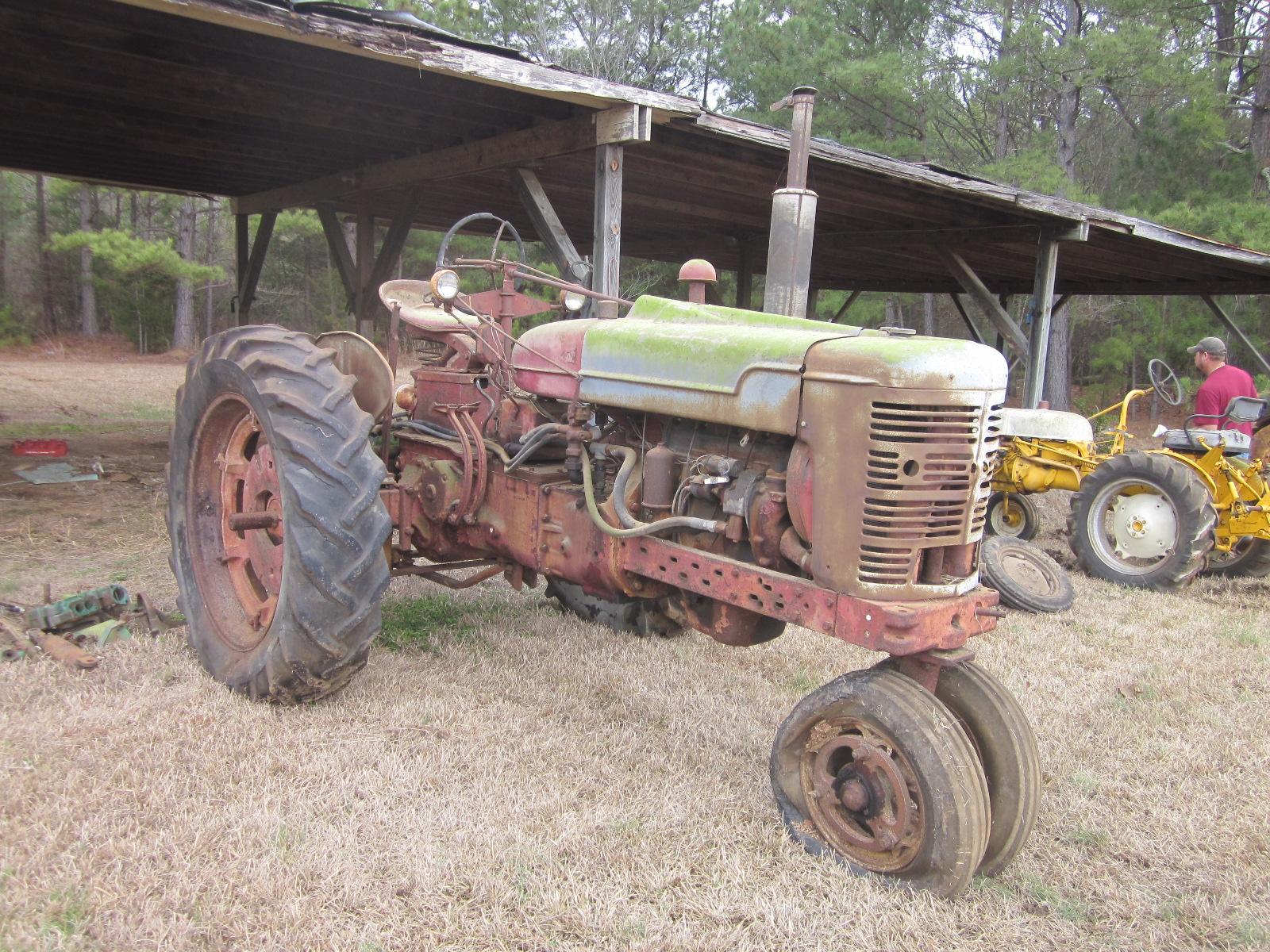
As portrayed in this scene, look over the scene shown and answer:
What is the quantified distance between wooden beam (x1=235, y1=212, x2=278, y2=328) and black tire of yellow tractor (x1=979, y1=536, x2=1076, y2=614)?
25.2ft

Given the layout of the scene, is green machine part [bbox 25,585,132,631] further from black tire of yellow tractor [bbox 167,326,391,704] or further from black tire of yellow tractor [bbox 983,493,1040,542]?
black tire of yellow tractor [bbox 983,493,1040,542]

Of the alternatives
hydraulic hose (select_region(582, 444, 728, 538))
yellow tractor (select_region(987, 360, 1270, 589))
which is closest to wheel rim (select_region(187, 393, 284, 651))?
hydraulic hose (select_region(582, 444, 728, 538))

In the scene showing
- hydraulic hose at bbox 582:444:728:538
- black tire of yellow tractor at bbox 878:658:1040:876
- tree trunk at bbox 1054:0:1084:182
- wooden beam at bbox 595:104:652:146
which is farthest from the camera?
tree trunk at bbox 1054:0:1084:182

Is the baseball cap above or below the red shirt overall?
above

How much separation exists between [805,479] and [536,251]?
59.7 feet

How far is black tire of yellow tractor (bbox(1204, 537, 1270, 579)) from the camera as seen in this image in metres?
5.95

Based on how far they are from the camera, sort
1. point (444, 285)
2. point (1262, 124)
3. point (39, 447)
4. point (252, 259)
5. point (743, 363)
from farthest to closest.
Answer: point (1262, 124) < point (252, 259) < point (39, 447) < point (444, 285) < point (743, 363)

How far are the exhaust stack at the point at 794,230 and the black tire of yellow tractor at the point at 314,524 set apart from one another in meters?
1.33

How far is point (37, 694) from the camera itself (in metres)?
2.98

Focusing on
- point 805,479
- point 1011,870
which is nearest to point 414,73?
point 805,479

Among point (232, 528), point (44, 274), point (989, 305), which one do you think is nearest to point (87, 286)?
point (44, 274)

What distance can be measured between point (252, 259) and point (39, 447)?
3.32 metres

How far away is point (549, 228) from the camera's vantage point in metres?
5.72

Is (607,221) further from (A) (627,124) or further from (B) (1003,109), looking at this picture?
(B) (1003,109)
